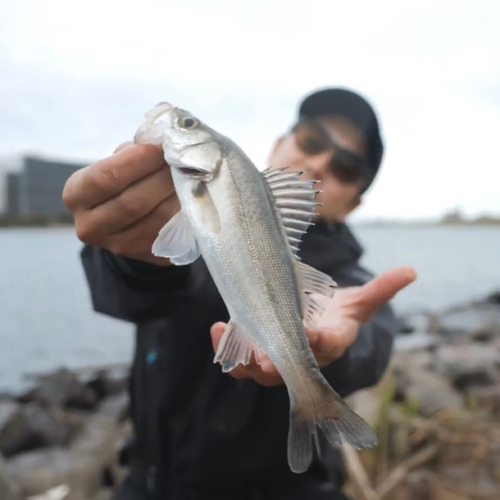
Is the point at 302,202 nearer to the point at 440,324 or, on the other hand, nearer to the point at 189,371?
the point at 189,371

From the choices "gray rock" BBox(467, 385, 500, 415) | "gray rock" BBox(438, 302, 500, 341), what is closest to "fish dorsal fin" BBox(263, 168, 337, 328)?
"gray rock" BBox(467, 385, 500, 415)

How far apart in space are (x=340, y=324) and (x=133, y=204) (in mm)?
1044

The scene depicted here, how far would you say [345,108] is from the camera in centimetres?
493

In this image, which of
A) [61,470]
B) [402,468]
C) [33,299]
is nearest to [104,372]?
[61,470]

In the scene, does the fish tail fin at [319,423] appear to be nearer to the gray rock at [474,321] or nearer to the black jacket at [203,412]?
the black jacket at [203,412]

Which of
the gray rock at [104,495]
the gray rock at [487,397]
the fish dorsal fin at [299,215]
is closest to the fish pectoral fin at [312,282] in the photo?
the fish dorsal fin at [299,215]

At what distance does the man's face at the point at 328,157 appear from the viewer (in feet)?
15.2

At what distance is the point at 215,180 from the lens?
2051 mm

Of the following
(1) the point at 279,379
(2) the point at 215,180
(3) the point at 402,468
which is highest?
(2) the point at 215,180

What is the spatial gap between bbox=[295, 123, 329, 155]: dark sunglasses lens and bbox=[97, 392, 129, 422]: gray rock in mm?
8012

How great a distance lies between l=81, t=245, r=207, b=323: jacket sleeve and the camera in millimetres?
2768

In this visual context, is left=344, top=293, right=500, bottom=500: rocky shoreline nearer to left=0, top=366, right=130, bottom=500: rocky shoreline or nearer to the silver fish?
left=0, top=366, right=130, bottom=500: rocky shoreline

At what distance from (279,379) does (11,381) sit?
15.3 m

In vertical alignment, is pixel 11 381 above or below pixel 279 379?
below
